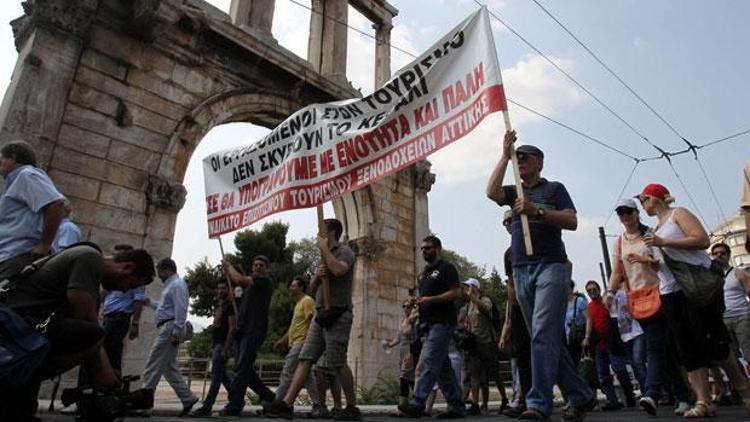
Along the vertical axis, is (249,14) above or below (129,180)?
above

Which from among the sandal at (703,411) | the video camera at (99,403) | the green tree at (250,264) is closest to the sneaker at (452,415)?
the sandal at (703,411)

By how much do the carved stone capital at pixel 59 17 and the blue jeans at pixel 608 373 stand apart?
852cm

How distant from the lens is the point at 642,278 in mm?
4121

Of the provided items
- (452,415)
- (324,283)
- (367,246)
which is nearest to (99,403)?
(324,283)

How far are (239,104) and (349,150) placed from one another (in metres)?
5.15

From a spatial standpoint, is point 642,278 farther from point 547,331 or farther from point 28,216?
point 28,216

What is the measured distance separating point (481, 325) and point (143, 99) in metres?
6.31

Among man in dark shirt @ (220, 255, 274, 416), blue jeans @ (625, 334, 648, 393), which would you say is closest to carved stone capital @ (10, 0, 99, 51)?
man in dark shirt @ (220, 255, 274, 416)

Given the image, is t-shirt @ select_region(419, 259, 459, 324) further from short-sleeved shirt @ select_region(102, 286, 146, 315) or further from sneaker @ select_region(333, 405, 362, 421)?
short-sleeved shirt @ select_region(102, 286, 146, 315)

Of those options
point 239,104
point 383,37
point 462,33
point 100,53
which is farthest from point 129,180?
point 383,37

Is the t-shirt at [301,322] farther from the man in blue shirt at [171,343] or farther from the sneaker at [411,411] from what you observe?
the sneaker at [411,411]

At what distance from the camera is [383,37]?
1388 centimetres

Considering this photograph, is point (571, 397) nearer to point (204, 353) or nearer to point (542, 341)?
point (542, 341)

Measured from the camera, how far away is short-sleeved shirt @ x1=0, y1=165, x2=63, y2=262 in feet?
9.91
